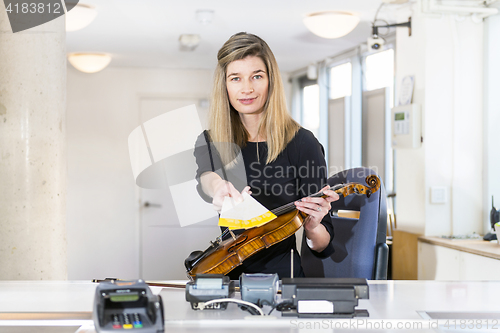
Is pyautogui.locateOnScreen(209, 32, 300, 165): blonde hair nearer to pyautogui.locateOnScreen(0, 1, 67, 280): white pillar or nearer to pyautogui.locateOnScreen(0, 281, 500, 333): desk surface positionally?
pyautogui.locateOnScreen(0, 281, 500, 333): desk surface

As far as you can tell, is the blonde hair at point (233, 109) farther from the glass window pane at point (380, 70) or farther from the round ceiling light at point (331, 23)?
the glass window pane at point (380, 70)

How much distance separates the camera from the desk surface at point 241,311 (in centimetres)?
99

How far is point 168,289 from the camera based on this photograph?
1.28 m

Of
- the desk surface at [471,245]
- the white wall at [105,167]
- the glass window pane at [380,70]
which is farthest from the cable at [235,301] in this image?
the white wall at [105,167]

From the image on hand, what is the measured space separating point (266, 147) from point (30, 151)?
0.94 metres

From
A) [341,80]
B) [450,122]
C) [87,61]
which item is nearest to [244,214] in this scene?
[450,122]

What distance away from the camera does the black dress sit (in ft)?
5.07

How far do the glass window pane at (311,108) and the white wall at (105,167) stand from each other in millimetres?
1455

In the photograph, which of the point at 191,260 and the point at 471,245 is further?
the point at 471,245

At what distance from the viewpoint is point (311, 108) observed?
5840 mm

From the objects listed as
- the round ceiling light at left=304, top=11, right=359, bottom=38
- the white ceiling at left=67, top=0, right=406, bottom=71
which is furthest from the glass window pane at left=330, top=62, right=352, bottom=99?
the round ceiling light at left=304, top=11, right=359, bottom=38

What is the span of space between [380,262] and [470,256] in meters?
1.06

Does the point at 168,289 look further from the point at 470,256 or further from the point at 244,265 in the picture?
the point at 470,256

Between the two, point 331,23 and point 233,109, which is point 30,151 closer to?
point 233,109
